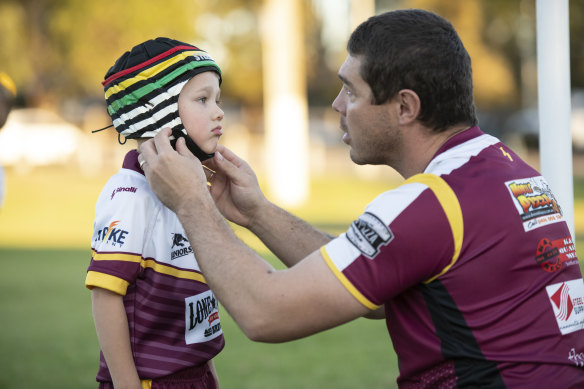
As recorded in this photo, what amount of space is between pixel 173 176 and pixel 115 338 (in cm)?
65

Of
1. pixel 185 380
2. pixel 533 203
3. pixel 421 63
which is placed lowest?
pixel 185 380

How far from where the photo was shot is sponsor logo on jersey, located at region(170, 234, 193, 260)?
2992 millimetres

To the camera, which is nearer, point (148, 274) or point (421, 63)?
point (421, 63)

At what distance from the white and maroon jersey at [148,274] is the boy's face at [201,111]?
0.94ft

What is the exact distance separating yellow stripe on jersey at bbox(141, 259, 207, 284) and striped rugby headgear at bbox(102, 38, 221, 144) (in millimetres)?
546

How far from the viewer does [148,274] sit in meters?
2.94

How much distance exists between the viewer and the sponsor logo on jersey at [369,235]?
241cm

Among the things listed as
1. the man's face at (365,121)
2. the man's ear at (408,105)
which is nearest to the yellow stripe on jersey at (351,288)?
the man's face at (365,121)

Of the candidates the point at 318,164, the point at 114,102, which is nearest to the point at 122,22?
Result: the point at 318,164

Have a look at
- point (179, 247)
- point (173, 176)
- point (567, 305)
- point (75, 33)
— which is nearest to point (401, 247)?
point (567, 305)

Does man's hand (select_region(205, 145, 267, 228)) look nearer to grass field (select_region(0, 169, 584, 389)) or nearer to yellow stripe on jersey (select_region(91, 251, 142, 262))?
yellow stripe on jersey (select_region(91, 251, 142, 262))

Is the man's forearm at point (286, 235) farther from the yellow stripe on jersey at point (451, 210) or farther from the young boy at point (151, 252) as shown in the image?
the yellow stripe on jersey at point (451, 210)

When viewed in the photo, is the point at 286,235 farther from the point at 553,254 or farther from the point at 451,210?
the point at 553,254

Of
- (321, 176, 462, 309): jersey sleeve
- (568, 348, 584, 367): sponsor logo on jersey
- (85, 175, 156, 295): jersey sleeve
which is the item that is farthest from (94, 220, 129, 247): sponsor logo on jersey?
(568, 348, 584, 367): sponsor logo on jersey
